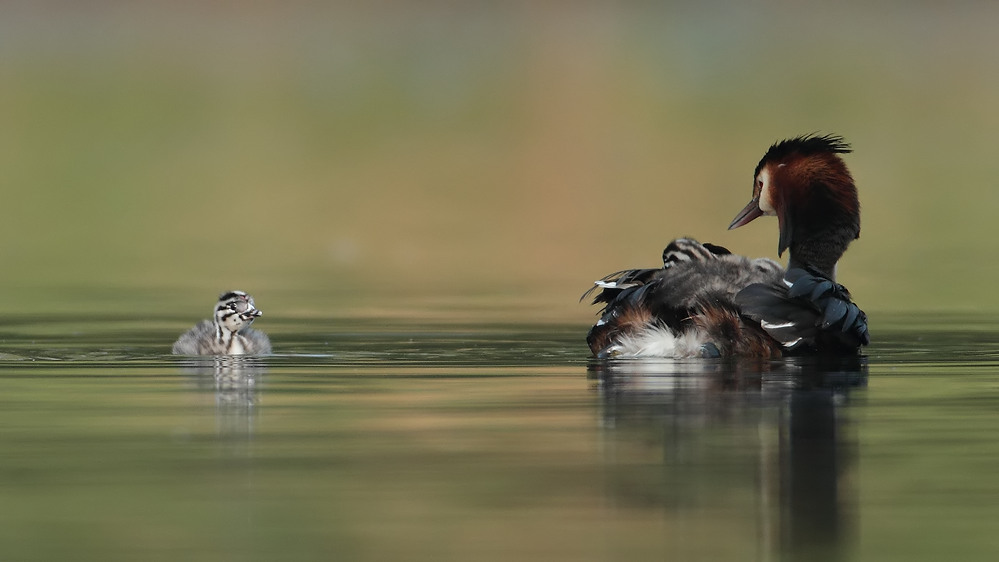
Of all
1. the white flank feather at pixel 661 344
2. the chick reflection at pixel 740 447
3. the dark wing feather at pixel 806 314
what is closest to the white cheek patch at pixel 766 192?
the dark wing feather at pixel 806 314

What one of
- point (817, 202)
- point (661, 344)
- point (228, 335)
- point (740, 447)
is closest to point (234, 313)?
point (228, 335)

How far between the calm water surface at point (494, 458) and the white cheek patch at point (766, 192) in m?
1.18

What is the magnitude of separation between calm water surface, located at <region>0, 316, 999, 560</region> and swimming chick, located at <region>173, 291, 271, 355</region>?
0.48 meters

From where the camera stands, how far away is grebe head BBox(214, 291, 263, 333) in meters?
12.5

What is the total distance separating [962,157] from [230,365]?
1062 inches

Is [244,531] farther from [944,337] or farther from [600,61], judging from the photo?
[600,61]

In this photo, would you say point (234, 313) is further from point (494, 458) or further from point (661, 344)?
point (494, 458)

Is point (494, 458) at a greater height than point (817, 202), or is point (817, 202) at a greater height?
point (817, 202)

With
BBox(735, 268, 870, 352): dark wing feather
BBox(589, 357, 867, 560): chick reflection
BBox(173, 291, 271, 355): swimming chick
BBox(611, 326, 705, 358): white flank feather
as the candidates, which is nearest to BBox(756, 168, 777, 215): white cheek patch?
BBox(735, 268, 870, 352): dark wing feather

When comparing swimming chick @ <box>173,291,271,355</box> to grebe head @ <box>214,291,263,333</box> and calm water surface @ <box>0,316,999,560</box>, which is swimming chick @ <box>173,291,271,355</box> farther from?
calm water surface @ <box>0,316,999,560</box>

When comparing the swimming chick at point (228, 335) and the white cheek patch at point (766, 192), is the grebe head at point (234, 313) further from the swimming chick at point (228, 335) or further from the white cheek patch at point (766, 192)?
the white cheek patch at point (766, 192)

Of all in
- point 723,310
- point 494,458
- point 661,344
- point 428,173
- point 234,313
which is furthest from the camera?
point 428,173

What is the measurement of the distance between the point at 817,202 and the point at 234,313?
339cm

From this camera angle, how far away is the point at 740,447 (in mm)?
7805
